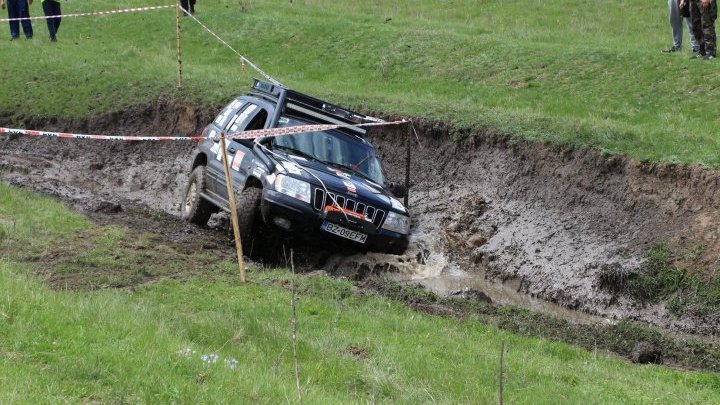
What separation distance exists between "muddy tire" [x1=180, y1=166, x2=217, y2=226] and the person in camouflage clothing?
931cm

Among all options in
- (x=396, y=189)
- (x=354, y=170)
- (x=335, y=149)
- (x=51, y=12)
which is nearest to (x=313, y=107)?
(x=335, y=149)

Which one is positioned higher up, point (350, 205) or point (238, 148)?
point (238, 148)

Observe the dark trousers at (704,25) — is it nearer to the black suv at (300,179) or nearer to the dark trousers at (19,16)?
the black suv at (300,179)

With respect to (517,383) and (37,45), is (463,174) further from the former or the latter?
(37,45)

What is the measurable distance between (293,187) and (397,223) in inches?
55.9

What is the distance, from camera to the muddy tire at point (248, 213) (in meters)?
12.4

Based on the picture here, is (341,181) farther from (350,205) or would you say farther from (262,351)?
(262,351)

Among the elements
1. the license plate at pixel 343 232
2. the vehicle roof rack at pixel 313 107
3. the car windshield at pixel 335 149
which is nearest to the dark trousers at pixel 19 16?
the vehicle roof rack at pixel 313 107

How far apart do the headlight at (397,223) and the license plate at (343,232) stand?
0.35 metres

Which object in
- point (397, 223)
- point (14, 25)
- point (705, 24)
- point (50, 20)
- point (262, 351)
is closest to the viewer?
point (262, 351)

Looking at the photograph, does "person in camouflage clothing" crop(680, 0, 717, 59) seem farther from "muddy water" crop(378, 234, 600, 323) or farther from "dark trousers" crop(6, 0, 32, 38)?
"dark trousers" crop(6, 0, 32, 38)

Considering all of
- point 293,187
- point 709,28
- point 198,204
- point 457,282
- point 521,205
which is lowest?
point 457,282

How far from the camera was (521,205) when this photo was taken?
14.8 meters

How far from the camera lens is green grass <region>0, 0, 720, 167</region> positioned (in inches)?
649
